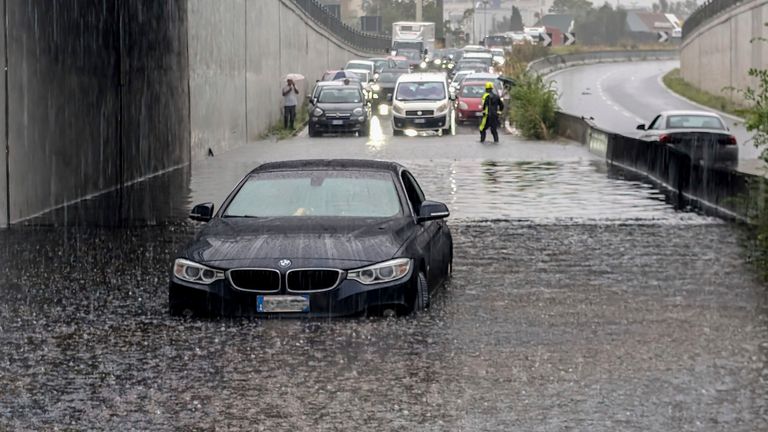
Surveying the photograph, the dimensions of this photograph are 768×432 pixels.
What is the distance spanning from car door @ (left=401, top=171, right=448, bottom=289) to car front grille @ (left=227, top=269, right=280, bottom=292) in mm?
1441

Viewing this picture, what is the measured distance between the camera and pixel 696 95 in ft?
243

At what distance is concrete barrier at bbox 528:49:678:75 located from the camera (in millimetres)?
99631

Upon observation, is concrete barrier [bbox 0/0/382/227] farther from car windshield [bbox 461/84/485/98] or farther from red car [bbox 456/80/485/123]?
car windshield [bbox 461/84/485/98]

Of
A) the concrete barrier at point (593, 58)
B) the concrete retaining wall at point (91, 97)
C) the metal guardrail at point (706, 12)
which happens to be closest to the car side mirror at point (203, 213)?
the concrete retaining wall at point (91, 97)


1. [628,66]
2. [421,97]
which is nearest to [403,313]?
[421,97]

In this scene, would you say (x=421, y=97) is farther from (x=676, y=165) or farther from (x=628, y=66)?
(x=628, y=66)

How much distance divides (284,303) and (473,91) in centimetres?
4238

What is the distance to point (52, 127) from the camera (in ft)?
76.8

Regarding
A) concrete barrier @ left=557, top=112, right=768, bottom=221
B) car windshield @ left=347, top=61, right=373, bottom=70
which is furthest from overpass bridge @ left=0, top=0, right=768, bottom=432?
car windshield @ left=347, top=61, right=373, bottom=70

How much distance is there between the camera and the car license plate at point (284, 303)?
11750 mm

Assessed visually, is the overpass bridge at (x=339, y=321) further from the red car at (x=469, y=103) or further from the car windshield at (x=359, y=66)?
the car windshield at (x=359, y=66)

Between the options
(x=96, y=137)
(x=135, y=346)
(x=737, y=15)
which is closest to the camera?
(x=135, y=346)

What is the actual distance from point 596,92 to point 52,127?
58763 millimetres

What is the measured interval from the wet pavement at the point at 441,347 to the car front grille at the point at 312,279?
1.01 feet
